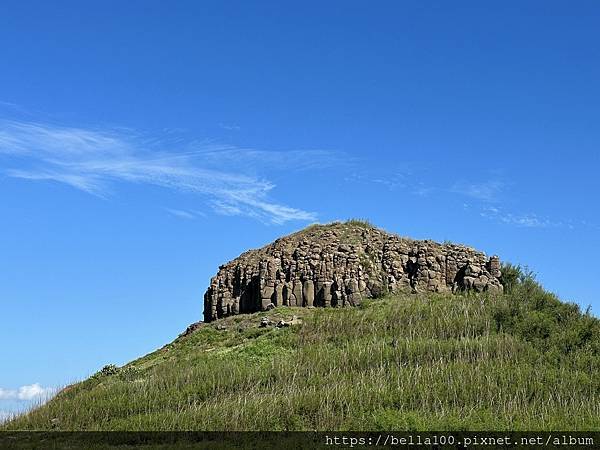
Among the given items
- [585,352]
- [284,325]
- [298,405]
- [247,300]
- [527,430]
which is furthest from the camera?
[247,300]

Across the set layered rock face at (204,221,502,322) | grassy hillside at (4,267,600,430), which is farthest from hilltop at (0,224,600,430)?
layered rock face at (204,221,502,322)

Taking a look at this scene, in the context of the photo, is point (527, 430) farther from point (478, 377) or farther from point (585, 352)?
point (585, 352)

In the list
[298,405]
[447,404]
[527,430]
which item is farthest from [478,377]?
[298,405]

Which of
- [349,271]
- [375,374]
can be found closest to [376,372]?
[375,374]

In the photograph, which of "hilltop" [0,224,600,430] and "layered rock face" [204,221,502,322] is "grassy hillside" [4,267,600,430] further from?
"layered rock face" [204,221,502,322]

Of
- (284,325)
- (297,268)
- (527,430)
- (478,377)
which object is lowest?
(527,430)

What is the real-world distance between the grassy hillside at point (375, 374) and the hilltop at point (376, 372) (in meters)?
0.06

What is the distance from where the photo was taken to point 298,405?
78.8 feet

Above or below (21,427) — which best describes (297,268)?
above

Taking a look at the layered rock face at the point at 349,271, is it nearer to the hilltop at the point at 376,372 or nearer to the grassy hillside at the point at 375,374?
the hilltop at the point at 376,372

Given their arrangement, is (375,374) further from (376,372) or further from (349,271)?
(349,271)

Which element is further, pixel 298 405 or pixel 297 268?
pixel 297 268

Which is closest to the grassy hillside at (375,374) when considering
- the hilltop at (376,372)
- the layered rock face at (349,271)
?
the hilltop at (376,372)

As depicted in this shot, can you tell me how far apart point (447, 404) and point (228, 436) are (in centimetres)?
737
